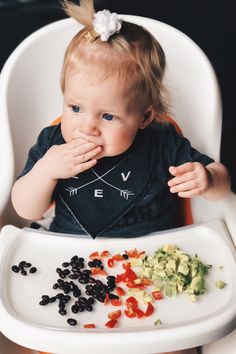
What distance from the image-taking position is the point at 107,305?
36.7 inches

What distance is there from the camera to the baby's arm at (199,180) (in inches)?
37.7

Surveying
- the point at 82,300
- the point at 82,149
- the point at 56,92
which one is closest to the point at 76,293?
the point at 82,300

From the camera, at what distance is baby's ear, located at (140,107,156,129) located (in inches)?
41.3

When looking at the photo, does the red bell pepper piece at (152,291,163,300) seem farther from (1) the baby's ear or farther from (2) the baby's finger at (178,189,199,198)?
(1) the baby's ear

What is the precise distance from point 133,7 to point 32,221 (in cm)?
96

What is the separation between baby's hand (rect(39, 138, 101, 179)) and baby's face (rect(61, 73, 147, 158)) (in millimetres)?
17

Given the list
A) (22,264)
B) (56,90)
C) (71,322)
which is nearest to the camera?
(71,322)

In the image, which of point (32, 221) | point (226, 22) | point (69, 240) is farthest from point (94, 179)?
point (226, 22)

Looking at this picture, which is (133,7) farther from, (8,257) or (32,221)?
(8,257)

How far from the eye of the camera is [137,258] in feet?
3.34

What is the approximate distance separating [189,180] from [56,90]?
1.37 feet

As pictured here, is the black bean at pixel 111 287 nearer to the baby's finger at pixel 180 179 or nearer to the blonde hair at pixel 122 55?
the baby's finger at pixel 180 179

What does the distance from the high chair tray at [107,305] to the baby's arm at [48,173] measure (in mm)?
47

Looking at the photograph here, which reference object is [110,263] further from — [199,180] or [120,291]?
[199,180]
